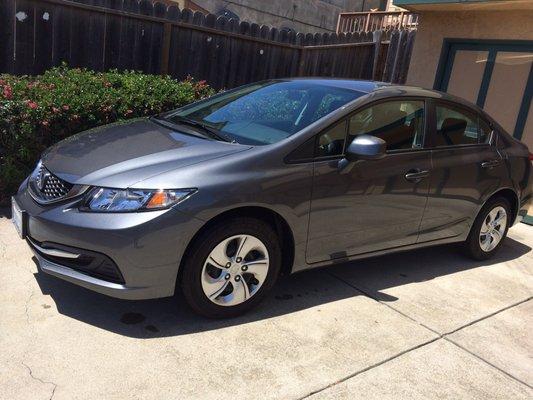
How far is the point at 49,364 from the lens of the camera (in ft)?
→ 9.70

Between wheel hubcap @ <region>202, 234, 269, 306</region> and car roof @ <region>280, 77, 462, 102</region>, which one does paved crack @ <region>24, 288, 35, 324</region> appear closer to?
wheel hubcap @ <region>202, 234, 269, 306</region>

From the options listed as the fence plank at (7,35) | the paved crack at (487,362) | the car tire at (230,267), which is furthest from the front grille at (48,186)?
the fence plank at (7,35)

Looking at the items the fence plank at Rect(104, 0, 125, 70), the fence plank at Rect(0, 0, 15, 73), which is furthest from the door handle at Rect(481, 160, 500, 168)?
the fence plank at Rect(0, 0, 15, 73)

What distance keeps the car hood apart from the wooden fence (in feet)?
12.6

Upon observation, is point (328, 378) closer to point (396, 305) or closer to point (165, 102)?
point (396, 305)

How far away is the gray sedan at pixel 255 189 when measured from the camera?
319 cm

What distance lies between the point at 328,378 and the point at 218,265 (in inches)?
37.3

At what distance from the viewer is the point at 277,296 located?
13.3 feet

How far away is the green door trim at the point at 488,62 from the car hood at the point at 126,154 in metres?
5.30

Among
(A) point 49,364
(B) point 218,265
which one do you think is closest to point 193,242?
(B) point 218,265

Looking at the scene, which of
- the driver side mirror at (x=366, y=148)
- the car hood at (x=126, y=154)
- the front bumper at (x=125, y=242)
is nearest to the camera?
the front bumper at (x=125, y=242)

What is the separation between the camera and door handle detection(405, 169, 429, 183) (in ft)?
14.1

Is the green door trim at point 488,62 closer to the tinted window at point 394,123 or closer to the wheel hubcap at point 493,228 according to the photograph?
the wheel hubcap at point 493,228

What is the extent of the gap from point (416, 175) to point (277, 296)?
57.2 inches
